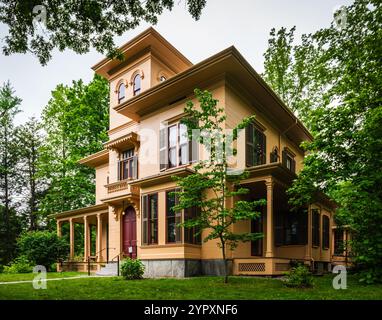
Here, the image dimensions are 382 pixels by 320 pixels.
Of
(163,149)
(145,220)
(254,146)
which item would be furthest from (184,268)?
(254,146)

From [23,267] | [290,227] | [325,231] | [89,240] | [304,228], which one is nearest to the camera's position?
[304,228]

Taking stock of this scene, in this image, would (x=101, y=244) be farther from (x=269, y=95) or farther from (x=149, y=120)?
(x=269, y=95)

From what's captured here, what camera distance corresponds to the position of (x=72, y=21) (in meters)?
7.84

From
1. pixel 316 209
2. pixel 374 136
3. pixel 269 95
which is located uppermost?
pixel 269 95

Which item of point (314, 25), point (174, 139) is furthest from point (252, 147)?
point (314, 25)

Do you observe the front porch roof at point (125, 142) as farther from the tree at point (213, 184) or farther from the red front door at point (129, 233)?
the tree at point (213, 184)

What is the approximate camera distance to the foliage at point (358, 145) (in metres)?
10.4

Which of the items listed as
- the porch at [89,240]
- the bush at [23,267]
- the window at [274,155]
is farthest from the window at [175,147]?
the bush at [23,267]

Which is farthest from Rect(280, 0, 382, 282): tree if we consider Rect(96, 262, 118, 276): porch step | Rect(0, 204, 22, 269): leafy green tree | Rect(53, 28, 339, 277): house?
Rect(0, 204, 22, 269): leafy green tree

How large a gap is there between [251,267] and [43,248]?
14242 millimetres

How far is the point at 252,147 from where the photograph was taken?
1602 cm

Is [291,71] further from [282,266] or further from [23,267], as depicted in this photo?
[23,267]

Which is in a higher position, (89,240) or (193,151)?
(193,151)
